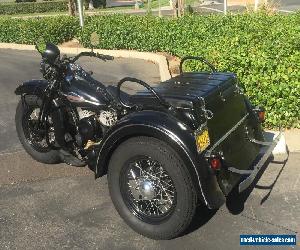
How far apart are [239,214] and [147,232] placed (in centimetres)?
105

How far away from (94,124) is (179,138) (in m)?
1.52

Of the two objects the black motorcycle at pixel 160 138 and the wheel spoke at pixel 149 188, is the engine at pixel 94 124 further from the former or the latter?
the wheel spoke at pixel 149 188

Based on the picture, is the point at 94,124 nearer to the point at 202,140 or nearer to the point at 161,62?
the point at 202,140

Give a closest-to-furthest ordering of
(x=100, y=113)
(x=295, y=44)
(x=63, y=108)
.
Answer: (x=100, y=113) → (x=63, y=108) → (x=295, y=44)

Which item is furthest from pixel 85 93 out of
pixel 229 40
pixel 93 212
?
pixel 229 40

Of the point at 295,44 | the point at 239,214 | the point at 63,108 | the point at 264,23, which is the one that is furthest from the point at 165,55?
the point at 239,214

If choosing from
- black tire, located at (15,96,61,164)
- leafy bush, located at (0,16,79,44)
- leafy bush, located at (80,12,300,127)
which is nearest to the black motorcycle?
black tire, located at (15,96,61,164)

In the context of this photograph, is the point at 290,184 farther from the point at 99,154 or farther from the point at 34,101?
the point at 34,101

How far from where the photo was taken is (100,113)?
189 inches

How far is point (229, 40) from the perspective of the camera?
25.4 ft

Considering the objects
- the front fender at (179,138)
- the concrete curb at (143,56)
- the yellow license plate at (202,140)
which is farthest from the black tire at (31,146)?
the concrete curb at (143,56)

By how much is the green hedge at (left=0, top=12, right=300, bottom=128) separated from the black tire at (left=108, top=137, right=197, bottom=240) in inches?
116

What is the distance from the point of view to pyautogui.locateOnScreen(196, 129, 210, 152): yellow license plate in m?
3.69

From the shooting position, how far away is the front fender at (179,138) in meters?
3.64
